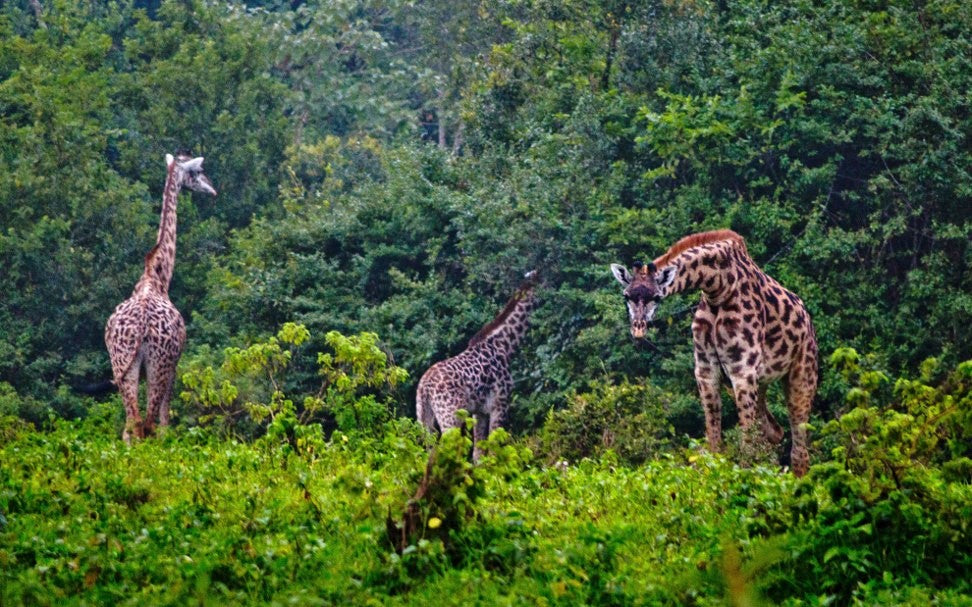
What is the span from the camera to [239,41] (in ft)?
83.3

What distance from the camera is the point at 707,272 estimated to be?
11.6 metres

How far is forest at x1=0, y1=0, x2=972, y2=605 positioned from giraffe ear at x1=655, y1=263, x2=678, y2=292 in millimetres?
1440

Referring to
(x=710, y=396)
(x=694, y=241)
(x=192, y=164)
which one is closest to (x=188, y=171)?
(x=192, y=164)

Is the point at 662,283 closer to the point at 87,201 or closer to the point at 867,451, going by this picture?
the point at 867,451

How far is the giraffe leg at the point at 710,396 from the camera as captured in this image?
1166 cm

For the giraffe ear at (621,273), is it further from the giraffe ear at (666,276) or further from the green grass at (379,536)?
the green grass at (379,536)

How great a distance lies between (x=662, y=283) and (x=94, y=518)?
17.0 feet

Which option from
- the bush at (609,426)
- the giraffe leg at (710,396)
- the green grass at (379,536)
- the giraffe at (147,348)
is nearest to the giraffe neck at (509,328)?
the bush at (609,426)

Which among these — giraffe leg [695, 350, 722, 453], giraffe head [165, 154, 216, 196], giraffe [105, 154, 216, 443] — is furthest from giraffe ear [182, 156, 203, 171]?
giraffe leg [695, 350, 722, 453]

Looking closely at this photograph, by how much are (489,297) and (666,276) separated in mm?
6863

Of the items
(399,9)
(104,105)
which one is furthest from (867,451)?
(399,9)

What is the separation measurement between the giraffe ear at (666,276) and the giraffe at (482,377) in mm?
3880

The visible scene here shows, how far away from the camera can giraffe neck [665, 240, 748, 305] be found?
11.5m

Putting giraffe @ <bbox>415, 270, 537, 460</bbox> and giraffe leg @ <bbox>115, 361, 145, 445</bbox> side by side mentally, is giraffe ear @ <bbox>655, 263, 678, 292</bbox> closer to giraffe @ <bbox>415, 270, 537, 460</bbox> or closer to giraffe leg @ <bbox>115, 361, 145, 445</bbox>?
giraffe @ <bbox>415, 270, 537, 460</bbox>
